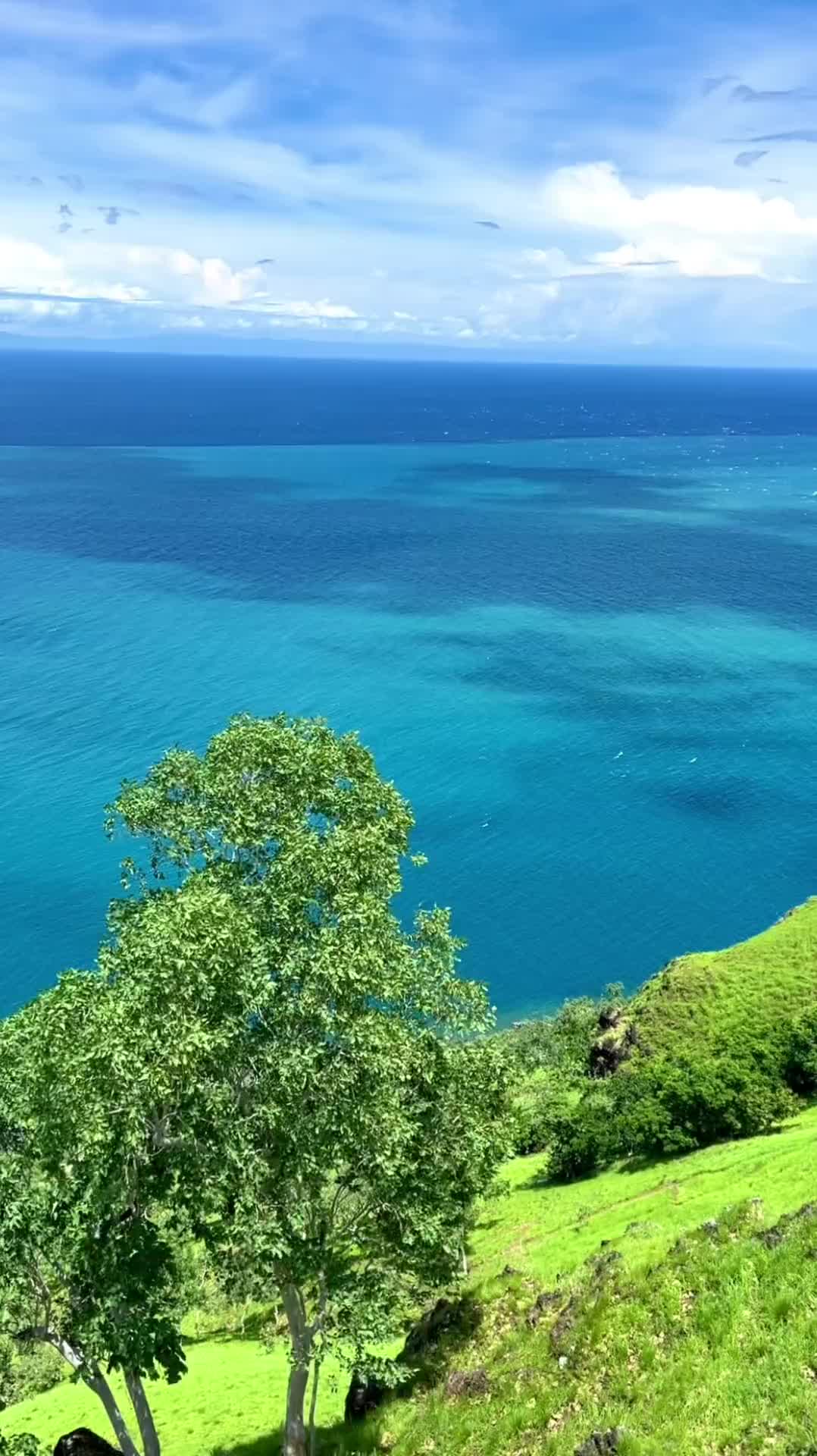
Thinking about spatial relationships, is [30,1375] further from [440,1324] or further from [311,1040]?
[311,1040]

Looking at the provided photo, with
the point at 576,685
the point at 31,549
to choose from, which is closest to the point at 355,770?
the point at 576,685

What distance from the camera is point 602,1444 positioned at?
69.7 ft

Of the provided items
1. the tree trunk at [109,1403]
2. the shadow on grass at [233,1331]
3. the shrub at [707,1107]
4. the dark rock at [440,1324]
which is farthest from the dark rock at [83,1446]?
the shrub at [707,1107]

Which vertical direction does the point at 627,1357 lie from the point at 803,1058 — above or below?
above

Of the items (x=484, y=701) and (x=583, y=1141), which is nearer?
(x=583, y=1141)

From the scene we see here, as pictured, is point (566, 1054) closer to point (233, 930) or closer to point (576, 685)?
point (233, 930)

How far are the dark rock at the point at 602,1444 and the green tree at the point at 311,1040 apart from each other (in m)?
5.93

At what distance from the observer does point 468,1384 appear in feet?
89.2

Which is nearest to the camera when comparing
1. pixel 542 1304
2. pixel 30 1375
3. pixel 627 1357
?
pixel 627 1357

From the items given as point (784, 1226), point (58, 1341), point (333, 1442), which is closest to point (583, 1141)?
point (333, 1442)

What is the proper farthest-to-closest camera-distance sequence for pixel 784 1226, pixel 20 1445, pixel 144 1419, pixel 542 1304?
1. pixel 542 1304
2. pixel 144 1419
3. pixel 784 1226
4. pixel 20 1445

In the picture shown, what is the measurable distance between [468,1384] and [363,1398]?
4823 mm

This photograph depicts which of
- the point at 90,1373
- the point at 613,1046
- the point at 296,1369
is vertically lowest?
the point at 613,1046

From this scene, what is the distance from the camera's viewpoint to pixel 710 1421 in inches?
809
